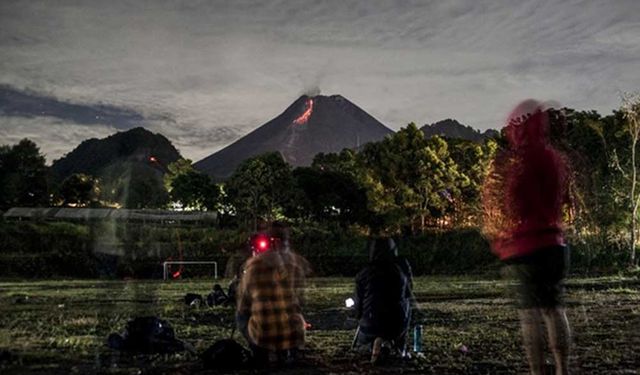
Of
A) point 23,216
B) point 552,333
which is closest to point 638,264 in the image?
point 552,333

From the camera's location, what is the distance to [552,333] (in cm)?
615

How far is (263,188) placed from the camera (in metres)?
70.9

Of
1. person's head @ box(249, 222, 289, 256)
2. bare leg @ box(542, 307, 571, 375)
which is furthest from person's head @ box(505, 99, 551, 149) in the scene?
person's head @ box(249, 222, 289, 256)

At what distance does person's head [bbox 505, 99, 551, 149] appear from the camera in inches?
255

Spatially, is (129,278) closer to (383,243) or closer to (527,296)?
(383,243)

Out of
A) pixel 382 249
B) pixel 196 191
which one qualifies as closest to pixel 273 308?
pixel 382 249

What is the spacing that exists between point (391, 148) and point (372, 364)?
176 ft

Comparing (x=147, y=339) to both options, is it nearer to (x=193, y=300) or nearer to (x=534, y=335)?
(x=534, y=335)

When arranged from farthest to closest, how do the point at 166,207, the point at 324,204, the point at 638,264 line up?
the point at 166,207
the point at 324,204
the point at 638,264

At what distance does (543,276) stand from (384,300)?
3365 millimetres

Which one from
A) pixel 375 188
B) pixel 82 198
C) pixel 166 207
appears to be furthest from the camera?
pixel 82 198

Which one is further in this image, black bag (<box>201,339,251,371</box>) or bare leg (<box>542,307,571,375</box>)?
black bag (<box>201,339,251,371</box>)

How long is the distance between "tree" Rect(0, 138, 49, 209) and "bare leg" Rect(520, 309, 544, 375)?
95222 millimetres

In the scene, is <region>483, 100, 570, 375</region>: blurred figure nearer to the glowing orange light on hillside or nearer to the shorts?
the shorts
